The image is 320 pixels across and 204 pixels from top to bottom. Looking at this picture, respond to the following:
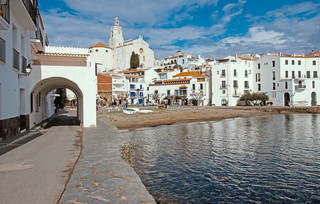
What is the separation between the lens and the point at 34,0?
50.6ft

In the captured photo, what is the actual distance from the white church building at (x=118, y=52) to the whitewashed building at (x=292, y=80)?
2399 inches

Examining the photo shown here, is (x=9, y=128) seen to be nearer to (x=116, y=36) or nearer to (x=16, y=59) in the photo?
(x=16, y=59)

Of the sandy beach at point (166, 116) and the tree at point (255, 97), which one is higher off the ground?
the tree at point (255, 97)

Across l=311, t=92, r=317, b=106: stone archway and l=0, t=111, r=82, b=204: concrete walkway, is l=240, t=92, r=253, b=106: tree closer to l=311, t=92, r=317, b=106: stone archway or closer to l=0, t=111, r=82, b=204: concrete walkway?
l=311, t=92, r=317, b=106: stone archway

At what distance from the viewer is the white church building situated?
10769 cm

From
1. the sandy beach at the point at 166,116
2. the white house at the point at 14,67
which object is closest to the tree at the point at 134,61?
the sandy beach at the point at 166,116

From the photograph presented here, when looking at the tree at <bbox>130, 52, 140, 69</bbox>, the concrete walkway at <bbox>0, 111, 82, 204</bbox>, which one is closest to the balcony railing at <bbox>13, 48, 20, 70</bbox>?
the concrete walkway at <bbox>0, 111, 82, 204</bbox>

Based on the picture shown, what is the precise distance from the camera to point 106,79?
225ft

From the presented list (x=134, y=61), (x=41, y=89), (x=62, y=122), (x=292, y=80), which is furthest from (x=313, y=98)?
(x=134, y=61)

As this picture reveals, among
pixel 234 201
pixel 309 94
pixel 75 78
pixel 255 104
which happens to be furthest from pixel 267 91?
pixel 234 201

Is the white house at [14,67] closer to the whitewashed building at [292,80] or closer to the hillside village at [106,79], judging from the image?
the hillside village at [106,79]

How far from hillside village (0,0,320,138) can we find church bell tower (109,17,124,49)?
9757 mm

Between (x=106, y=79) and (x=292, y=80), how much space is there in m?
47.4

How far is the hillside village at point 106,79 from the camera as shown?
39.3 ft
